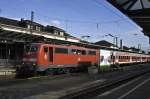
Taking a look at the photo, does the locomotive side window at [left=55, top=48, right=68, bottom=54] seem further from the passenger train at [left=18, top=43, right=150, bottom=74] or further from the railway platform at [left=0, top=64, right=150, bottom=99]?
the railway platform at [left=0, top=64, right=150, bottom=99]

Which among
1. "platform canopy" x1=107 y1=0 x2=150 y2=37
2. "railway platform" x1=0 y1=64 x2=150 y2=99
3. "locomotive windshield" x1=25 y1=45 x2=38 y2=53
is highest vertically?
"platform canopy" x1=107 y1=0 x2=150 y2=37

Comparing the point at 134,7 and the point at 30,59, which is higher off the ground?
the point at 134,7

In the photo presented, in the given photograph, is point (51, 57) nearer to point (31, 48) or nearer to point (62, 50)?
point (31, 48)

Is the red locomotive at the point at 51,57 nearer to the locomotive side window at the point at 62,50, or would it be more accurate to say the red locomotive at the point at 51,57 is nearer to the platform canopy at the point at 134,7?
the locomotive side window at the point at 62,50

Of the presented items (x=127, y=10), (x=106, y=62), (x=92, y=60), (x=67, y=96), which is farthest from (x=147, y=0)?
(x=106, y=62)

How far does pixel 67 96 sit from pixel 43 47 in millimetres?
16276

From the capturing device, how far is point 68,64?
128 ft

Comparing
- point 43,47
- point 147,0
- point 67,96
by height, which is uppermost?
point 147,0

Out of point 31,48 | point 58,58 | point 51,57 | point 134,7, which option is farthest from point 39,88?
point 58,58

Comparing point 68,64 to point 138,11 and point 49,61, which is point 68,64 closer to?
point 49,61

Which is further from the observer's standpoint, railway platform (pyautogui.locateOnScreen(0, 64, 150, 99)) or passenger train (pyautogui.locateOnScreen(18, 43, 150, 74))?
passenger train (pyautogui.locateOnScreen(18, 43, 150, 74))

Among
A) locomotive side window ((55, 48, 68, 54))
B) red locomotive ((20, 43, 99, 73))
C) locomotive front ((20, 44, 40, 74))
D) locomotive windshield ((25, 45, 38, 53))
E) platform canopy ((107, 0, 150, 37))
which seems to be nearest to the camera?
platform canopy ((107, 0, 150, 37))

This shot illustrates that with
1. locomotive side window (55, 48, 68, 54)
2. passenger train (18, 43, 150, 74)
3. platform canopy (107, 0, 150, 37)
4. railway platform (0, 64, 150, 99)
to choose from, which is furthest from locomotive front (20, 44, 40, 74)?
platform canopy (107, 0, 150, 37)

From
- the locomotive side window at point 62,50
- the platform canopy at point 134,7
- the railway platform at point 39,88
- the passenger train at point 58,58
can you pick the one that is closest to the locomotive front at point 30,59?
the passenger train at point 58,58
